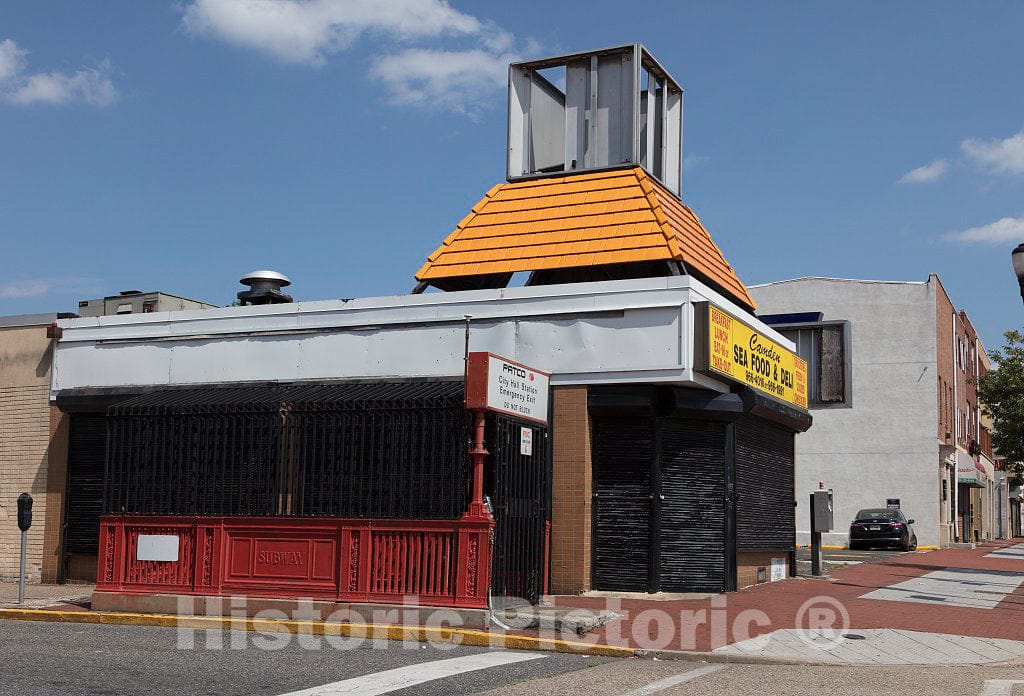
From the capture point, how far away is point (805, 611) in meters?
14.8

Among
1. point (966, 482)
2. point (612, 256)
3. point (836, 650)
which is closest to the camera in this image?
point (836, 650)

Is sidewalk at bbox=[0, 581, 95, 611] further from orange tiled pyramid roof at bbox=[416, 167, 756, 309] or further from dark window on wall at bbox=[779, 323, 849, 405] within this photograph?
dark window on wall at bbox=[779, 323, 849, 405]

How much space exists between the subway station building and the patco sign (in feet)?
0.57

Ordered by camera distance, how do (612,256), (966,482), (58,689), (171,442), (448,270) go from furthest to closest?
1. (966,482)
2. (448,270)
3. (612,256)
4. (171,442)
5. (58,689)

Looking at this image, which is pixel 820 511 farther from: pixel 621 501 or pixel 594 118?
pixel 594 118

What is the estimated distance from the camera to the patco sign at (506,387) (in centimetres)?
1370

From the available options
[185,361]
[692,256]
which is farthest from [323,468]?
[692,256]

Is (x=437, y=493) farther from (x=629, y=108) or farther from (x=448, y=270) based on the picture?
(x=629, y=108)

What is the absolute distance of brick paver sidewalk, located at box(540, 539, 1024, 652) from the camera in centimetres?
1244

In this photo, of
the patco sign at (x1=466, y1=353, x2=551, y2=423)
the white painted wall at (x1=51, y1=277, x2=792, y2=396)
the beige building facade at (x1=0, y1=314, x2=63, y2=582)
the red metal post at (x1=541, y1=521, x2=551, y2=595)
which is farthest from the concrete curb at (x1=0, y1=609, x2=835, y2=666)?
the white painted wall at (x1=51, y1=277, x2=792, y2=396)

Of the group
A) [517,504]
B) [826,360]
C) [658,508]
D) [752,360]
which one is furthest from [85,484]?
[826,360]

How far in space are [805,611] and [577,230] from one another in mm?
7111

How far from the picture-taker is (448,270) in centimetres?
1892

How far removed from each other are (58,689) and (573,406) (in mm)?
9526
